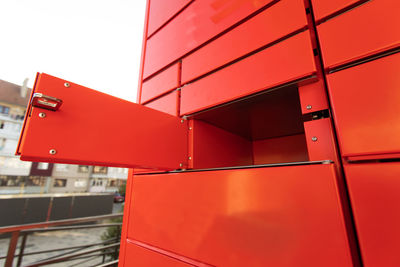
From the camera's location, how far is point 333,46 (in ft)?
1.92

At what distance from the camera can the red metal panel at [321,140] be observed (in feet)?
1.86

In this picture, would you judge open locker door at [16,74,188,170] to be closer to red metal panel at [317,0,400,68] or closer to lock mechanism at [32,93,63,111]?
lock mechanism at [32,93,63,111]

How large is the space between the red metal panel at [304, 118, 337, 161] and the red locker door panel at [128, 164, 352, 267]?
12cm

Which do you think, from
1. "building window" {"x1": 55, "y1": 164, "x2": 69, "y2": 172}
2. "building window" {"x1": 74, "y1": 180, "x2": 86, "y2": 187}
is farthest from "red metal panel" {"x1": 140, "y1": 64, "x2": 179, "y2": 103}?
"building window" {"x1": 74, "y1": 180, "x2": 86, "y2": 187}

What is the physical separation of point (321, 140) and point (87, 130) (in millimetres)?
794

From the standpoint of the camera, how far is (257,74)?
2.49 feet

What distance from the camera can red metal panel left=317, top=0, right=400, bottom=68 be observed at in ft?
1.61

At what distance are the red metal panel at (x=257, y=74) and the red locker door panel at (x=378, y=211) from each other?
1.20 feet

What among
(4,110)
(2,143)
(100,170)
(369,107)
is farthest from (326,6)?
(100,170)

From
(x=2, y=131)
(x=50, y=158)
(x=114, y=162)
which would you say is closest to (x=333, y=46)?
(x=114, y=162)

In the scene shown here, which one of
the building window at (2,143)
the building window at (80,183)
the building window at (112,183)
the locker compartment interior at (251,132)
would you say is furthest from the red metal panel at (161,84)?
the building window at (112,183)

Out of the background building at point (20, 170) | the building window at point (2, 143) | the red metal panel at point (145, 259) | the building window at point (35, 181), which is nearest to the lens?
the red metal panel at point (145, 259)

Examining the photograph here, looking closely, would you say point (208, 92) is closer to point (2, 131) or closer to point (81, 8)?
point (81, 8)

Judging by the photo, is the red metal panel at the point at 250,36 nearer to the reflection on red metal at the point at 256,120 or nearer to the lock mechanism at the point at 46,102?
the reflection on red metal at the point at 256,120
